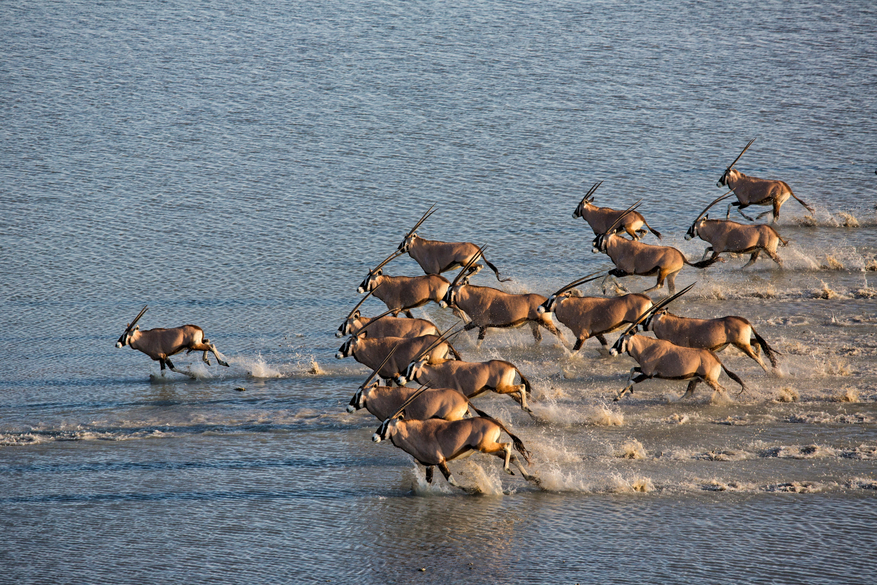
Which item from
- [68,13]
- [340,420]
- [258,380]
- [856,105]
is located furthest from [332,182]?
[68,13]

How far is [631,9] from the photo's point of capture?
38.3 meters

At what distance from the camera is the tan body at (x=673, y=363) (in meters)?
10.7

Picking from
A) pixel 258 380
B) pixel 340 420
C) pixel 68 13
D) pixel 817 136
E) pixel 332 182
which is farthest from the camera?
pixel 68 13

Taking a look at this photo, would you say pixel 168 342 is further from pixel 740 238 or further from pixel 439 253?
pixel 740 238

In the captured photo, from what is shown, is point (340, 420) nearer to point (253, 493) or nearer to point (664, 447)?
point (253, 493)

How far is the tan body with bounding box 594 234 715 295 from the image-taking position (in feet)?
46.0

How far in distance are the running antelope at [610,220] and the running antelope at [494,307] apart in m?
3.42

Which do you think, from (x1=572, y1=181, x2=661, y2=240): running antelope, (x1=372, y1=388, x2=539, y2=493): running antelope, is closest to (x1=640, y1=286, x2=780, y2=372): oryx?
(x1=372, y1=388, x2=539, y2=493): running antelope

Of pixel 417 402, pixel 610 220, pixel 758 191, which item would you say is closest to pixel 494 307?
pixel 417 402

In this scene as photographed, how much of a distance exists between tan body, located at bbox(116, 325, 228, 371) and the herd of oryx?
0.01m

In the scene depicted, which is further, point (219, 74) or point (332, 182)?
point (219, 74)

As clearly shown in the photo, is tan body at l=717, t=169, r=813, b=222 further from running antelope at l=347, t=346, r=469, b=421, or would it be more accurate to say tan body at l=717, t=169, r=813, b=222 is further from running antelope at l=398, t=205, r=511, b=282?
running antelope at l=347, t=346, r=469, b=421

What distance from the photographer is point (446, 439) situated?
8.90m

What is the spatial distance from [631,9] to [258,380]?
99.3ft
